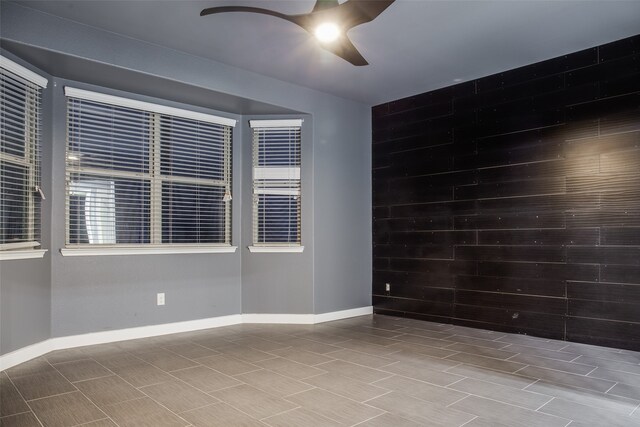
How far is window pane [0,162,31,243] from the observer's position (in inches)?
125

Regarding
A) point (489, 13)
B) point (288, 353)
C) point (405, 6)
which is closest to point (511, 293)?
point (288, 353)

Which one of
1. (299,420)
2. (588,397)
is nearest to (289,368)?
(299,420)

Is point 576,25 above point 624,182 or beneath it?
above

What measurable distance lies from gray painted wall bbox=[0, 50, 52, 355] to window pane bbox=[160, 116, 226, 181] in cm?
104

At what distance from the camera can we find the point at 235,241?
16.0 ft

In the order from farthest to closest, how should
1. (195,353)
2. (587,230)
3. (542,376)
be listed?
(587,230), (195,353), (542,376)

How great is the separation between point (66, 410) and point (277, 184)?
3069mm

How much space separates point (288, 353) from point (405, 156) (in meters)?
2.84

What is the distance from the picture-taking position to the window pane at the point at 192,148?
443 cm

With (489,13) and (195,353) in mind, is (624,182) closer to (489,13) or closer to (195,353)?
(489,13)

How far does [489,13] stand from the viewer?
10.7 ft

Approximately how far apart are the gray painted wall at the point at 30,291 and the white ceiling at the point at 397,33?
103cm

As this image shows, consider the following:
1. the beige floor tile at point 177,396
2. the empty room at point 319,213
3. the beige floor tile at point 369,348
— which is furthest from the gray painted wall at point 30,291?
the beige floor tile at point 369,348

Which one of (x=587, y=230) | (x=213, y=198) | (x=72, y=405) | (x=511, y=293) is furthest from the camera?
(x=213, y=198)
